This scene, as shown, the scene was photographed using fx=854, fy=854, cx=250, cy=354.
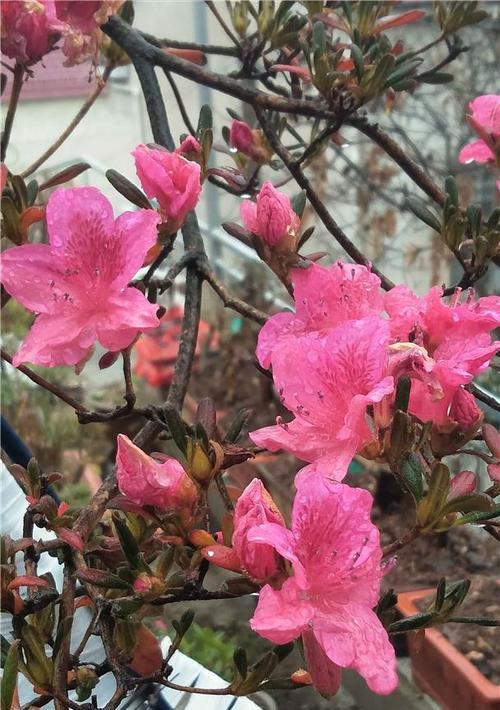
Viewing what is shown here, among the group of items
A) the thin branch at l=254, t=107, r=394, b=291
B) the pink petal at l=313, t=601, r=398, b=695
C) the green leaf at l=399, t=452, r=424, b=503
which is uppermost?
the thin branch at l=254, t=107, r=394, b=291

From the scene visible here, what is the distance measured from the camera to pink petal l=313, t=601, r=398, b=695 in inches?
12.1

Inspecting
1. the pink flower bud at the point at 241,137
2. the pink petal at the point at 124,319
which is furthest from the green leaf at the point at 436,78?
the pink petal at the point at 124,319

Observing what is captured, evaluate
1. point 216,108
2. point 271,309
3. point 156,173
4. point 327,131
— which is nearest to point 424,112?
point 216,108

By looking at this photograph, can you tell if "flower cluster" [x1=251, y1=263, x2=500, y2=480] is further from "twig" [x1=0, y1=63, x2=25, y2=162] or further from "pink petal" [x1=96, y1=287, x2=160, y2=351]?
"twig" [x1=0, y1=63, x2=25, y2=162]

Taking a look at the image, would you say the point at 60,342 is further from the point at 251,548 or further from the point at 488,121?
the point at 488,121

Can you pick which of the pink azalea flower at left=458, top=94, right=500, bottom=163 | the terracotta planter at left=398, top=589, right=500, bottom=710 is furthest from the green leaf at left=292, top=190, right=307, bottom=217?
the terracotta planter at left=398, top=589, right=500, bottom=710

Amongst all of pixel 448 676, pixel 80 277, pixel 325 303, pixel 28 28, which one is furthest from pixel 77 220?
pixel 448 676

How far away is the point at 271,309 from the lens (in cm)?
227

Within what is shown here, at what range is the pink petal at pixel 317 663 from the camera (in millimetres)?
327

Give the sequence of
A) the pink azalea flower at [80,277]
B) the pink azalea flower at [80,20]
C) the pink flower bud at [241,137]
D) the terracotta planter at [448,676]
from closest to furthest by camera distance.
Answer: the pink azalea flower at [80,277] < the pink azalea flower at [80,20] < the pink flower bud at [241,137] < the terracotta planter at [448,676]

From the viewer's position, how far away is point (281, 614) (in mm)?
308

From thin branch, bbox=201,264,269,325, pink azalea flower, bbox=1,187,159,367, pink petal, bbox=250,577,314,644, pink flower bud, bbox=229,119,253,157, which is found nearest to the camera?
pink petal, bbox=250,577,314,644

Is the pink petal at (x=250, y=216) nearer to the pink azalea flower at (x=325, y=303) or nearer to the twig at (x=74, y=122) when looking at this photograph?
the pink azalea flower at (x=325, y=303)

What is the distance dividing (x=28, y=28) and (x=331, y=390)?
38cm
